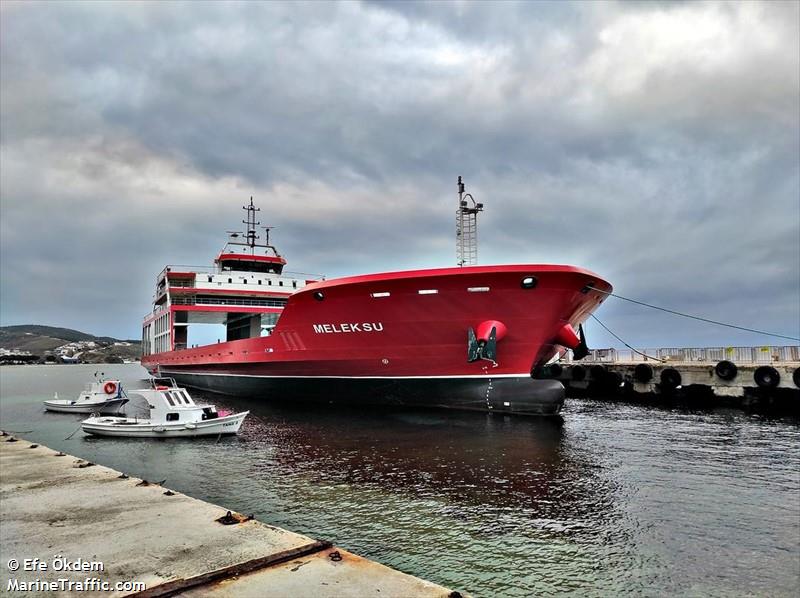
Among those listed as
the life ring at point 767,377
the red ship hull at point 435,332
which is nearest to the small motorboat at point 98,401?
the red ship hull at point 435,332

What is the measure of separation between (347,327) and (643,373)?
2026 cm

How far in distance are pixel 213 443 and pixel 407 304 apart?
7598 millimetres

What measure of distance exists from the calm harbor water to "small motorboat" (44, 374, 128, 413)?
758 cm

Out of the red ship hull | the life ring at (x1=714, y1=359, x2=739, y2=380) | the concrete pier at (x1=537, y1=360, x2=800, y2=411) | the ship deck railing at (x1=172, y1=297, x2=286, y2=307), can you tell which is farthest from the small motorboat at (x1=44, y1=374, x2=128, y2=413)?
the life ring at (x1=714, y1=359, x2=739, y2=380)

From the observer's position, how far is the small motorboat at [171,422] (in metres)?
15.9

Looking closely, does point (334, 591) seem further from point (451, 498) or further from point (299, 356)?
point (299, 356)

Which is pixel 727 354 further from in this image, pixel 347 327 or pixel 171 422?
pixel 171 422

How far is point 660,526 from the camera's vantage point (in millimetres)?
8062

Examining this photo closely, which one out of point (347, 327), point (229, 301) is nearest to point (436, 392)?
point (347, 327)

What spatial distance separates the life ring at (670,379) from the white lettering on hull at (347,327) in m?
18.9

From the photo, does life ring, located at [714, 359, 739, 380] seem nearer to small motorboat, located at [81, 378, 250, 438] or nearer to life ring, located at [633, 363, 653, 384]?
life ring, located at [633, 363, 653, 384]

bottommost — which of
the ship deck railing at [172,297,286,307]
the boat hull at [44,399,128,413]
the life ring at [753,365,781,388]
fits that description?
the boat hull at [44,399,128,413]

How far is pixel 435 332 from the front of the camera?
17.7 m

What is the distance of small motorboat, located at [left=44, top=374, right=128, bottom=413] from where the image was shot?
83.8 feet
